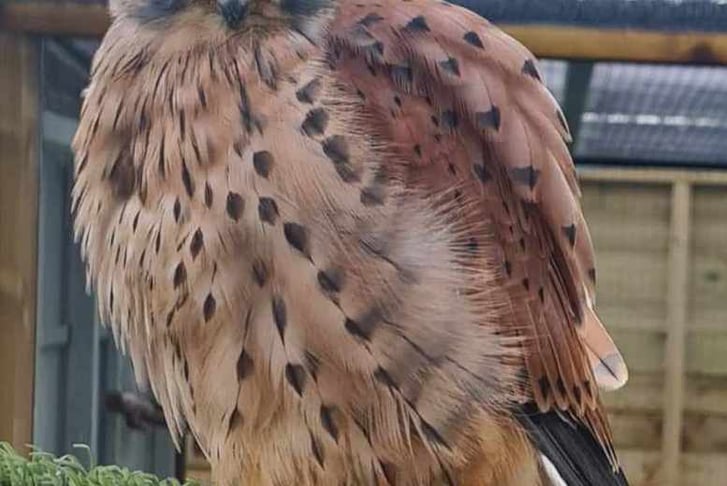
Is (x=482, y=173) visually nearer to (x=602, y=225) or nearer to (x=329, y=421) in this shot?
(x=329, y=421)

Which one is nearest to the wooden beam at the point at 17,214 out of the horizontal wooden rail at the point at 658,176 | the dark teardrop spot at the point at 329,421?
the dark teardrop spot at the point at 329,421

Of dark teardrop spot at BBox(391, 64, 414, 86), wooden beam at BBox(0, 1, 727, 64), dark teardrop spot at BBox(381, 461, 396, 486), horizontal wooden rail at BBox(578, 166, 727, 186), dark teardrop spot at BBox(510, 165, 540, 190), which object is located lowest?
horizontal wooden rail at BBox(578, 166, 727, 186)

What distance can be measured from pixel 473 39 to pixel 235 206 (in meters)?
0.35

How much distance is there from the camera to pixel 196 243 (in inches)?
40.3

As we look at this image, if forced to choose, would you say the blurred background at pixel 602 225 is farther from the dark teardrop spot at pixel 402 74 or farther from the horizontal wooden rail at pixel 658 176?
the dark teardrop spot at pixel 402 74

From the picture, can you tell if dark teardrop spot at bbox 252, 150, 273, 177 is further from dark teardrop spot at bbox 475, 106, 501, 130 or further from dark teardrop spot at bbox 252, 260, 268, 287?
dark teardrop spot at bbox 475, 106, 501, 130

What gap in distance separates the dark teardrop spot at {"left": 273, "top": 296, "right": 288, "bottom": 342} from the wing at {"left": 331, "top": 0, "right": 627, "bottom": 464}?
0.55 feet

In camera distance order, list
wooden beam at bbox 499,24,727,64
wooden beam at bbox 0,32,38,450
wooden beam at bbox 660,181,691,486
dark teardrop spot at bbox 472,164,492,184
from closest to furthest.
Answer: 1. dark teardrop spot at bbox 472,164,492,184
2. wooden beam at bbox 499,24,727,64
3. wooden beam at bbox 0,32,38,450
4. wooden beam at bbox 660,181,691,486

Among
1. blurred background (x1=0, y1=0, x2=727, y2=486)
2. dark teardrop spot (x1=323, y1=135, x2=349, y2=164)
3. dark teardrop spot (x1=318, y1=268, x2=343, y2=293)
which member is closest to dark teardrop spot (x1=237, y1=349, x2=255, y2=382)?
dark teardrop spot (x1=318, y1=268, x2=343, y2=293)

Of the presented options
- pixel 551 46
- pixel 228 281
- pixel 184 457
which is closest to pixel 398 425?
pixel 228 281

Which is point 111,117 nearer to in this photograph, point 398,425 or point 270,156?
Answer: point 270,156

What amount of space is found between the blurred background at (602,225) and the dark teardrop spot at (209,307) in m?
0.91

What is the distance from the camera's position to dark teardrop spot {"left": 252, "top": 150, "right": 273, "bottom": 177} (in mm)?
1006

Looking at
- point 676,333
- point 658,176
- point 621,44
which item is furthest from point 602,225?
point 621,44
